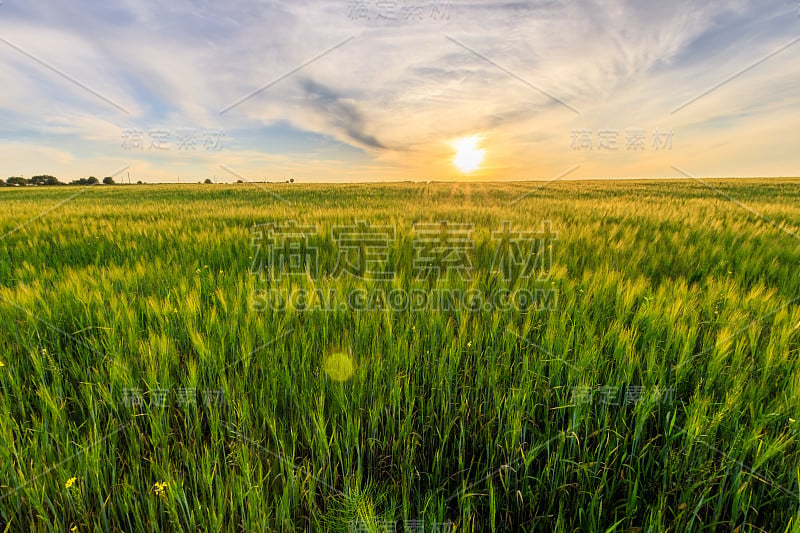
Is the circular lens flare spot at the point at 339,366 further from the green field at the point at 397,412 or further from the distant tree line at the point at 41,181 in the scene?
the distant tree line at the point at 41,181

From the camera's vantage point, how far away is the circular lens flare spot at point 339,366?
1283 millimetres

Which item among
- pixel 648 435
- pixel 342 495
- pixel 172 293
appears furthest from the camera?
pixel 172 293

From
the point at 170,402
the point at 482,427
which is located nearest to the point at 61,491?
the point at 170,402

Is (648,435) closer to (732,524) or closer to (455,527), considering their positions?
(732,524)

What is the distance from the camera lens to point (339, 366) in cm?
135

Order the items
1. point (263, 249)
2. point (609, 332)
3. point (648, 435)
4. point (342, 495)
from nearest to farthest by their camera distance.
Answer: point (342, 495)
point (648, 435)
point (609, 332)
point (263, 249)

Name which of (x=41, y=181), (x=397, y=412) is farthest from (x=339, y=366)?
(x=41, y=181)

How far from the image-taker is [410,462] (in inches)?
40.8

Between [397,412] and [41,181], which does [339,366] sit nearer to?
[397,412]

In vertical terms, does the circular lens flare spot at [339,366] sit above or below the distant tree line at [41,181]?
below

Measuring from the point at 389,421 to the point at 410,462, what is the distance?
0.15m

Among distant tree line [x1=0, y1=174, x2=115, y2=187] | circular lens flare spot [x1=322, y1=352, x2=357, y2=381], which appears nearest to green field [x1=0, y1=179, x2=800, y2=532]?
circular lens flare spot [x1=322, y1=352, x2=357, y2=381]

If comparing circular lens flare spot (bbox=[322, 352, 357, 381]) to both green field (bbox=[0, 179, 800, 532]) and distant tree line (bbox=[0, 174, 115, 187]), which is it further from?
distant tree line (bbox=[0, 174, 115, 187])

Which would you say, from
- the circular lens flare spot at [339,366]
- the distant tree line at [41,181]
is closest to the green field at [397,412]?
the circular lens flare spot at [339,366]
